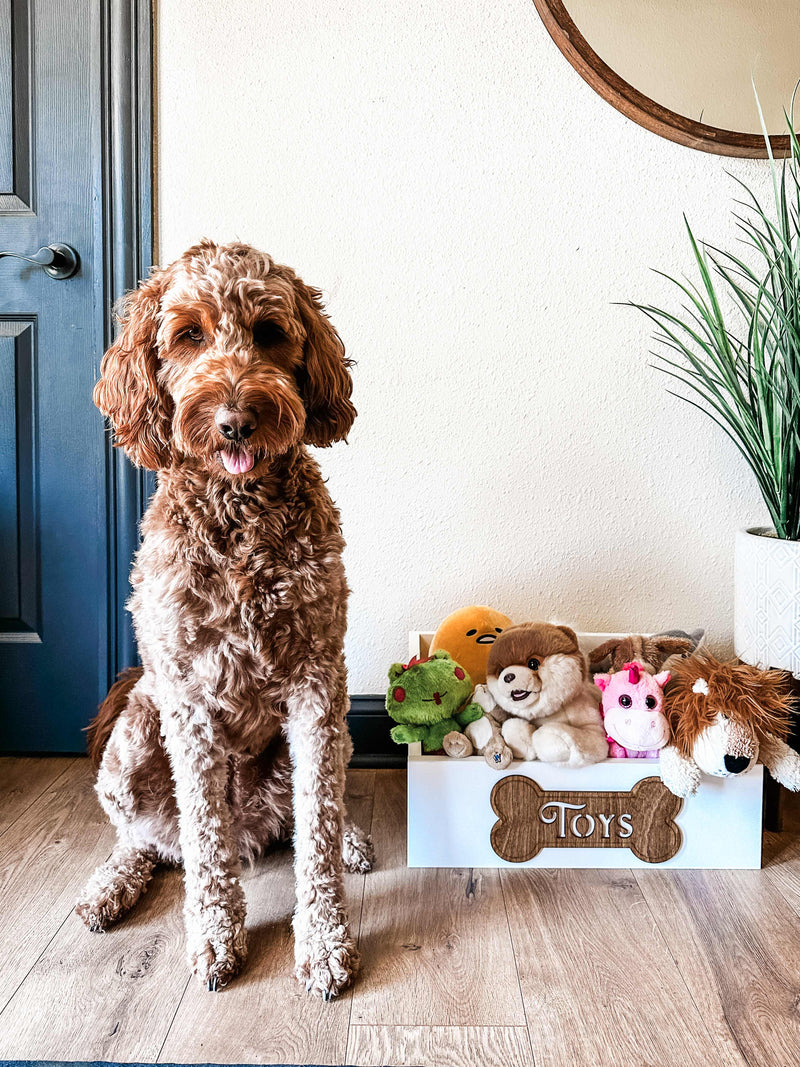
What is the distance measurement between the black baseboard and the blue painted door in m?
0.65

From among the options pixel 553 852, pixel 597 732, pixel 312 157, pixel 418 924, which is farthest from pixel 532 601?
pixel 312 157

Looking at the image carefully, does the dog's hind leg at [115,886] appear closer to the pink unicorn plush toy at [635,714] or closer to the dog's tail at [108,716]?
the dog's tail at [108,716]

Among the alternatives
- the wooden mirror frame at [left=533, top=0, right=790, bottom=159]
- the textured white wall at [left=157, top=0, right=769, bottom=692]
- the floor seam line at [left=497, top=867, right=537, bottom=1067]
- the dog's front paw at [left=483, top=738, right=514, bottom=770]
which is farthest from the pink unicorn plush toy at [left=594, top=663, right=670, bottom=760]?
the wooden mirror frame at [left=533, top=0, right=790, bottom=159]

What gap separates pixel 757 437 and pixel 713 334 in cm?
24

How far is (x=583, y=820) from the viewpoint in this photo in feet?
4.94

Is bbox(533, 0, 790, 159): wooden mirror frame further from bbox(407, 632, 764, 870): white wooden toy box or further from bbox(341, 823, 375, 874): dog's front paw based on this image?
bbox(341, 823, 375, 874): dog's front paw

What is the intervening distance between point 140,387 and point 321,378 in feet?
0.89

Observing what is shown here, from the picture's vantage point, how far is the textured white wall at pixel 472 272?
1.84 m

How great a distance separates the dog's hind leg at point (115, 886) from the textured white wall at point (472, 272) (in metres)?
0.73

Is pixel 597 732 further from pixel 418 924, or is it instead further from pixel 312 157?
pixel 312 157

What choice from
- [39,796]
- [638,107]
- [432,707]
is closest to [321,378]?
[432,707]

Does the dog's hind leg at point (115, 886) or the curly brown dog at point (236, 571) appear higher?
the curly brown dog at point (236, 571)

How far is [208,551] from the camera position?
3.95 feet

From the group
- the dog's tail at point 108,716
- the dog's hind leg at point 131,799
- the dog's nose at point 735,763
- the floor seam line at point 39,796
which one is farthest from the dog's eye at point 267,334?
the floor seam line at point 39,796
